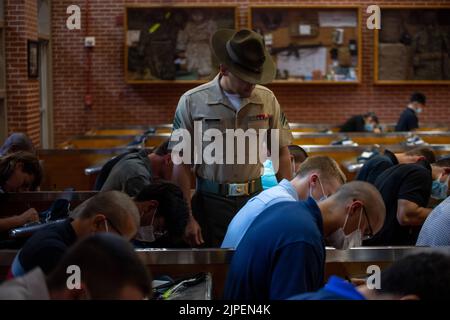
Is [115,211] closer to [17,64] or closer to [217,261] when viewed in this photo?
[217,261]

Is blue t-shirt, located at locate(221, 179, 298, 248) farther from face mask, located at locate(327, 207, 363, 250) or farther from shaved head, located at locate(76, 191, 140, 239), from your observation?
shaved head, located at locate(76, 191, 140, 239)

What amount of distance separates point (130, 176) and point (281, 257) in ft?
8.93

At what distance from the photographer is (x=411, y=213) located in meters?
5.66

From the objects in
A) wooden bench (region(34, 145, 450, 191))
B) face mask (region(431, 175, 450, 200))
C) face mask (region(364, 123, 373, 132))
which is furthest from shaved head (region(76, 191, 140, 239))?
face mask (region(364, 123, 373, 132))

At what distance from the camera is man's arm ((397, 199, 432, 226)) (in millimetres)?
5617

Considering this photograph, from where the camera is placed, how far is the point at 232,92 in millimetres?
5215

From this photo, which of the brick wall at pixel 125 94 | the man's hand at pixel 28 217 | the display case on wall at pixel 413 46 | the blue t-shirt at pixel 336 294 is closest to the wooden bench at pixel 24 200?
the man's hand at pixel 28 217

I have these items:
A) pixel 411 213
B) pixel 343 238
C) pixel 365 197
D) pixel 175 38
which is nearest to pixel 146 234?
pixel 343 238

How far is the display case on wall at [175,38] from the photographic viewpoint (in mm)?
14609

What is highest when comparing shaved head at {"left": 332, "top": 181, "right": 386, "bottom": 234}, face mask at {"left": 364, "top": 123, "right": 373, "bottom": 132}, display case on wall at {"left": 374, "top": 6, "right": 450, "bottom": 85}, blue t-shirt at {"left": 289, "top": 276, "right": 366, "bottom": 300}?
display case on wall at {"left": 374, "top": 6, "right": 450, "bottom": 85}

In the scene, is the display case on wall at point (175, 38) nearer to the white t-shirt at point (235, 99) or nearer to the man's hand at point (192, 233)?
the white t-shirt at point (235, 99)

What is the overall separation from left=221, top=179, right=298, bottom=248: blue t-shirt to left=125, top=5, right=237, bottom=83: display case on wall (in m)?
10.7

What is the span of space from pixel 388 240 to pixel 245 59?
1700mm
